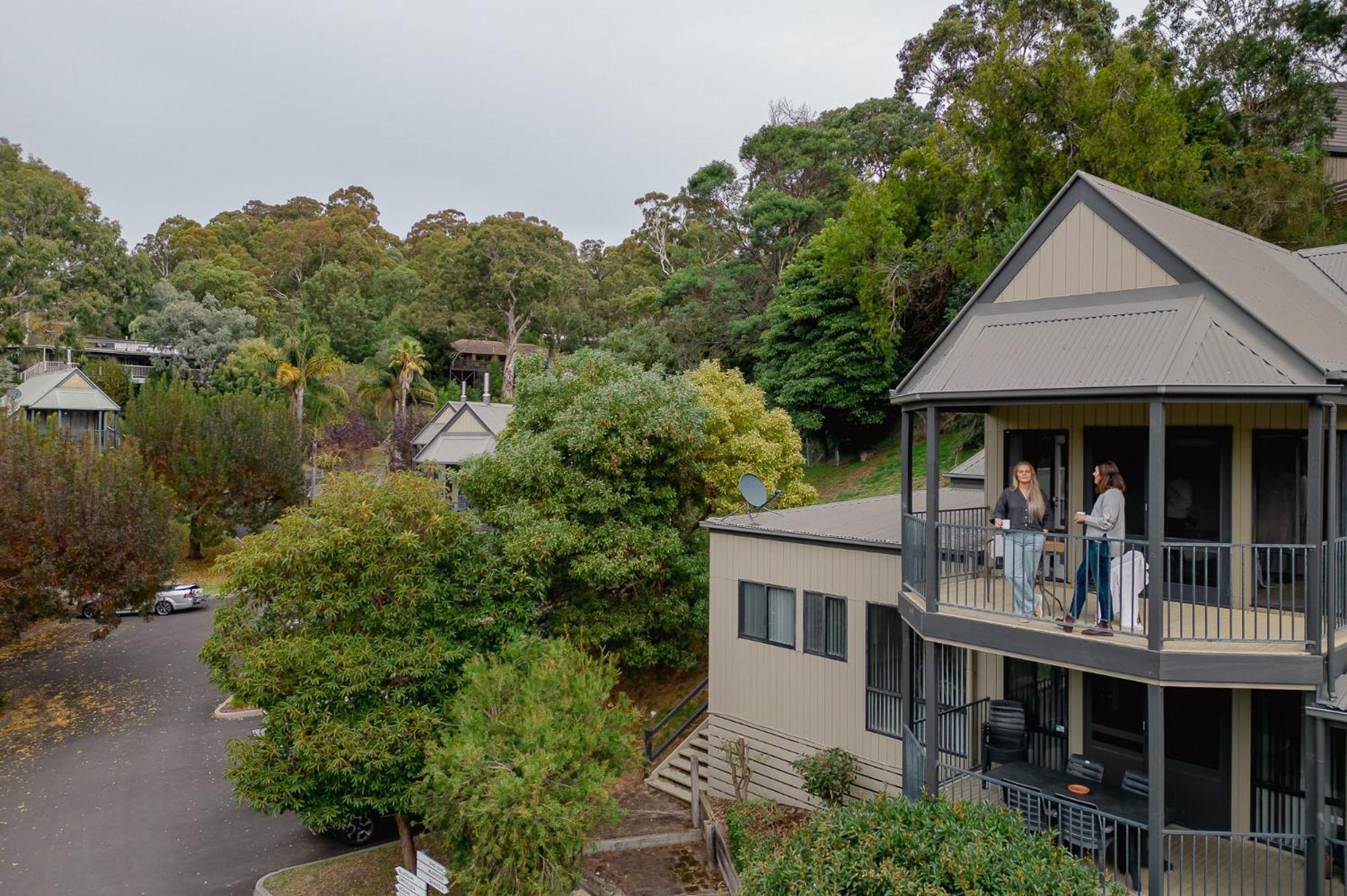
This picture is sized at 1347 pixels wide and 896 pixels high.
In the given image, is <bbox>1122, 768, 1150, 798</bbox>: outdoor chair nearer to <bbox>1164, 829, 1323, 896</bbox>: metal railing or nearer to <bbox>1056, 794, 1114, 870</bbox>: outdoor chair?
<bbox>1164, 829, 1323, 896</bbox>: metal railing

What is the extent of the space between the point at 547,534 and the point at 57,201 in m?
46.4

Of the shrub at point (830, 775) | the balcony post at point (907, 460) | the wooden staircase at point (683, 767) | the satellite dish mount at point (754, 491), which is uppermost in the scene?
the balcony post at point (907, 460)

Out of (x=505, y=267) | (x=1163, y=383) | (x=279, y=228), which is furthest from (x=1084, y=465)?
(x=279, y=228)

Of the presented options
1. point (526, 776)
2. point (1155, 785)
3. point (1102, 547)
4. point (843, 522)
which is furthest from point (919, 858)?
point (843, 522)

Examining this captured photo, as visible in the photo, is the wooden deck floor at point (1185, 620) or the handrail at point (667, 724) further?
the handrail at point (667, 724)

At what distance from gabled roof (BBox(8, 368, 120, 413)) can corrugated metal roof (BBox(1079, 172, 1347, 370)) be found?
148ft

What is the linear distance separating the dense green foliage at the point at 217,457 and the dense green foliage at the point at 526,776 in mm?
27033

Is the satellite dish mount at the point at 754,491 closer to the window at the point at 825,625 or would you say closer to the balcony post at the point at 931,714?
the window at the point at 825,625

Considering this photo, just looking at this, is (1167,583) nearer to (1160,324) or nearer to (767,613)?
(1160,324)

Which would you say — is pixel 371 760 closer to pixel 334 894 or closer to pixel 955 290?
pixel 334 894

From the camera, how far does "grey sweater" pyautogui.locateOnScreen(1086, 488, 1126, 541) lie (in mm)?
8656

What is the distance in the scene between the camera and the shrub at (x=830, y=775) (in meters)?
12.1

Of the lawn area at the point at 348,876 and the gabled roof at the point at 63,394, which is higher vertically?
the gabled roof at the point at 63,394

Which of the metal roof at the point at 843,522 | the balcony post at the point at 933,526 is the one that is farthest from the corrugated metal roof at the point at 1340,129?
the balcony post at the point at 933,526
